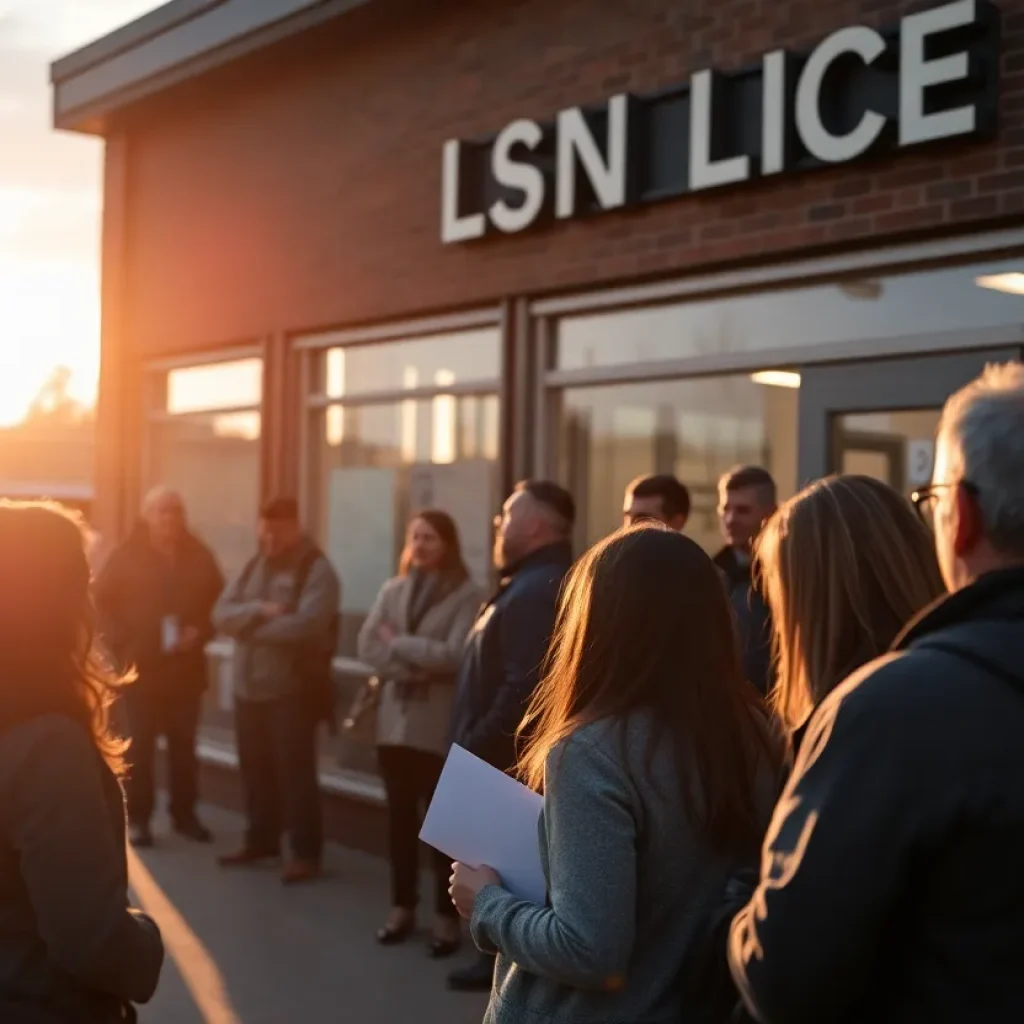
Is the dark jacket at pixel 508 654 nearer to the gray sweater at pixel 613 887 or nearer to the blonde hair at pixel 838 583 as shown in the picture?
the blonde hair at pixel 838 583

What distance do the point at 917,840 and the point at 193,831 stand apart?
758cm

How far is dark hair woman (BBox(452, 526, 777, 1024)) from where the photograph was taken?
2.24 metres

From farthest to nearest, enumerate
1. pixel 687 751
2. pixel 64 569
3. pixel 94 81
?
pixel 94 81, pixel 64 569, pixel 687 751

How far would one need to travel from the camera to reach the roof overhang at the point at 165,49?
28.9 feet

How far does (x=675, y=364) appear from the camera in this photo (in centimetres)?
699

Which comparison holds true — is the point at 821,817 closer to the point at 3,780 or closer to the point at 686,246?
the point at 3,780

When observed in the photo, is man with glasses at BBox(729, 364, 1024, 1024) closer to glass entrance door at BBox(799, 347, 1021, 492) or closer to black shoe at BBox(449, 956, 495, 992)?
glass entrance door at BBox(799, 347, 1021, 492)

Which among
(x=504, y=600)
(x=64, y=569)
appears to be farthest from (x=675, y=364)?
(x=64, y=569)

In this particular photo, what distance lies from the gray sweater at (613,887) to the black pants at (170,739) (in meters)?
6.65

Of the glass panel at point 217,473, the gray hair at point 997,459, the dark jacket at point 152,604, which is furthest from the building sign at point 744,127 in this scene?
the gray hair at point 997,459

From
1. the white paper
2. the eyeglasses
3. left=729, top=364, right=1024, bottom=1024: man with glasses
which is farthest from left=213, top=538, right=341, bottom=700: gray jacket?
left=729, top=364, right=1024, bottom=1024: man with glasses

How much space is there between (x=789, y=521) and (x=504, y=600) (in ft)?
9.20

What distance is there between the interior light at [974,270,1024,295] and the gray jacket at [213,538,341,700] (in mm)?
3662

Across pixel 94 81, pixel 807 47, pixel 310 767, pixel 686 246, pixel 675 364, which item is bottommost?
pixel 310 767
